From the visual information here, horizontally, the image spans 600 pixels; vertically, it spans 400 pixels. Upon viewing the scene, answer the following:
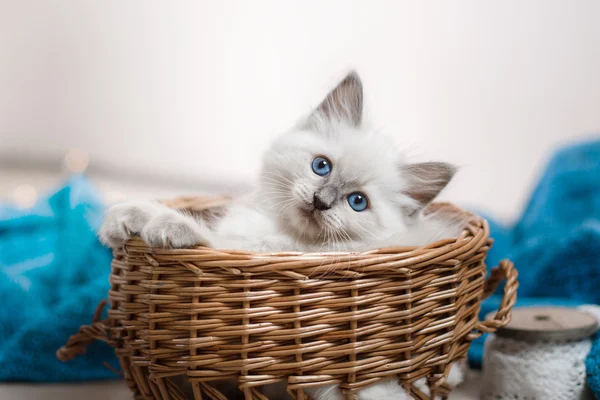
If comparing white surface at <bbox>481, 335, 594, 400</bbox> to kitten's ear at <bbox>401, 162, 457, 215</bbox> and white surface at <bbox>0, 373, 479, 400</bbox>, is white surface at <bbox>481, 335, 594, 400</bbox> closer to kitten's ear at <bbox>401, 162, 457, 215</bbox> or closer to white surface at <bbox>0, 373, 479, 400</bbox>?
white surface at <bbox>0, 373, 479, 400</bbox>

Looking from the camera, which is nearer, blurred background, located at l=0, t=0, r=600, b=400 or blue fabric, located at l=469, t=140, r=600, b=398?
blue fabric, located at l=469, t=140, r=600, b=398

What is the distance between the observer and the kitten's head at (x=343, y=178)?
1.11 m

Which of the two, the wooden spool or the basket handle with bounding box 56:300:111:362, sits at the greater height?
the basket handle with bounding box 56:300:111:362

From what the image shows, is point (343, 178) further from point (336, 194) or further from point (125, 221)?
point (125, 221)

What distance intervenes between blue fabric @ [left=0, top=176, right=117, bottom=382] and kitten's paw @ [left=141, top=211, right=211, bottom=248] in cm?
40

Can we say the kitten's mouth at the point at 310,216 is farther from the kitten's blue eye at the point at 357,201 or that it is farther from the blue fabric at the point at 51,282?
the blue fabric at the point at 51,282

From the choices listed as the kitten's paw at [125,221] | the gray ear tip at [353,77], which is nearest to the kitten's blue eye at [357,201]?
the gray ear tip at [353,77]

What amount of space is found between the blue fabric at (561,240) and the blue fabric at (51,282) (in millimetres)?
1082

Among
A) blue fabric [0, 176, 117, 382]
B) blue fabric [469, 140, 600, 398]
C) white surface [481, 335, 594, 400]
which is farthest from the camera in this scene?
blue fabric [469, 140, 600, 398]

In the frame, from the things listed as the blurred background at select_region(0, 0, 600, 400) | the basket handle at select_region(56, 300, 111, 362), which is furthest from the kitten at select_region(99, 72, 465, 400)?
the blurred background at select_region(0, 0, 600, 400)

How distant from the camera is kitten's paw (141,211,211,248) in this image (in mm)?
909

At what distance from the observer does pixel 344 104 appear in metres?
1.24

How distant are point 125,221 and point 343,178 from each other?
1.45 feet

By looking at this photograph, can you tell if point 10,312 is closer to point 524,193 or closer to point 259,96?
point 259,96
